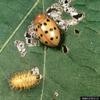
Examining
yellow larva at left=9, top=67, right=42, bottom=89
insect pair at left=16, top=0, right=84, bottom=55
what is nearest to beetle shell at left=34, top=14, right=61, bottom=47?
insect pair at left=16, top=0, right=84, bottom=55

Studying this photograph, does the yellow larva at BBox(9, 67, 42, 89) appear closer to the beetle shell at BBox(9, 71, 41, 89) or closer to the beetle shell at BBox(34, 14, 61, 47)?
the beetle shell at BBox(9, 71, 41, 89)

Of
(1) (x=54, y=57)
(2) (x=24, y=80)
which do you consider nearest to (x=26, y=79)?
(2) (x=24, y=80)

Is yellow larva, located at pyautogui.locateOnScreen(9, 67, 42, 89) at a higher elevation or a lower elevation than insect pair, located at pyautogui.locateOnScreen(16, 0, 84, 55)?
lower

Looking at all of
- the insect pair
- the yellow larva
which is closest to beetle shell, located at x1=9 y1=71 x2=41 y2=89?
the yellow larva

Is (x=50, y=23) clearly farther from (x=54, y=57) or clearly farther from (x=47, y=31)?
(x=54, y=57)

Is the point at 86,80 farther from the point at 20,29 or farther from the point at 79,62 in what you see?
the point at 20,29
